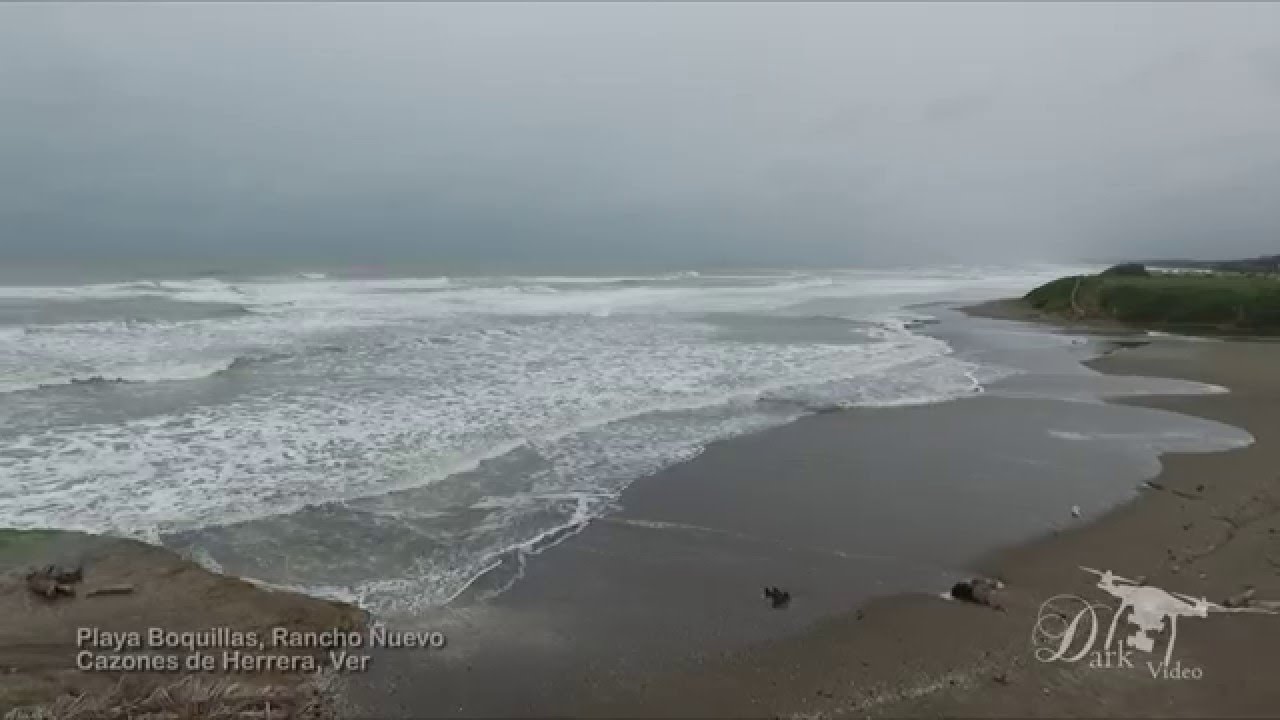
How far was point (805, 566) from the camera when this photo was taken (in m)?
7.24

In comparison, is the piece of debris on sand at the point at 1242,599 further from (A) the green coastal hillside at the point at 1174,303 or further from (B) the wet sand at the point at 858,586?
(A) the green coastal hillside at the point at 1174,303

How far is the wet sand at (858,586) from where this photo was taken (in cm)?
511

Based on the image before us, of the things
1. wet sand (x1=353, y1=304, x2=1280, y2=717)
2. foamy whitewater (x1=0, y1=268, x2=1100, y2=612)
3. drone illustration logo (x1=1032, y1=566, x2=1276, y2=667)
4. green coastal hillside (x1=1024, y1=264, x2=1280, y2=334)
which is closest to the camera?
wet sand (x1=353, y1=304, x2=1280, y2=717)

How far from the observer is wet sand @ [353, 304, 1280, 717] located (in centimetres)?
511

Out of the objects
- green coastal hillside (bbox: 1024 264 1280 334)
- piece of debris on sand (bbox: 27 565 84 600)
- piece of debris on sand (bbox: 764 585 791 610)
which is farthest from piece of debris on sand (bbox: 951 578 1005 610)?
green coastal hillside (bbox: 1024 264 1280 334)

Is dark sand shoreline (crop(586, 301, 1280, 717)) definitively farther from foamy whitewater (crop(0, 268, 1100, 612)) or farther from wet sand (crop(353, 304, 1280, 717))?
foamy whitewater (crop(0, 268, 1100, 612))

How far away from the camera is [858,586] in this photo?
6.79 m

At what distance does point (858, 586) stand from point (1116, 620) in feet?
6.77

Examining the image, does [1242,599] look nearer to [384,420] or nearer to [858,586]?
[858,586]

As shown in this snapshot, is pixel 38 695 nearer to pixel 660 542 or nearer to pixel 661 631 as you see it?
pixel 661 631

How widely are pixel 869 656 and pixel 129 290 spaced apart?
57381 millimetres

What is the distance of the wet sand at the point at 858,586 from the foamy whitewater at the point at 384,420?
0.95 m

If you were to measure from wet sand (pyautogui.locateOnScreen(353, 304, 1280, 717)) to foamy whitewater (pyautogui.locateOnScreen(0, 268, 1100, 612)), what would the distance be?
947mm

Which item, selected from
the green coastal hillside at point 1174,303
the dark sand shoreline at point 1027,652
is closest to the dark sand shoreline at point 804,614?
the dark sand shoreline at point 1027,652
